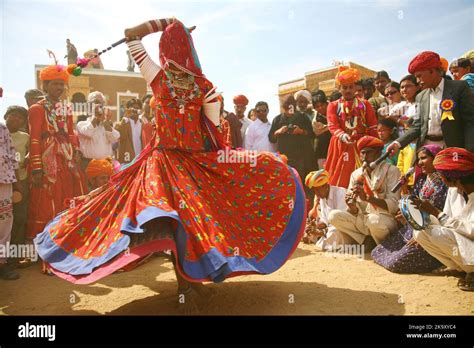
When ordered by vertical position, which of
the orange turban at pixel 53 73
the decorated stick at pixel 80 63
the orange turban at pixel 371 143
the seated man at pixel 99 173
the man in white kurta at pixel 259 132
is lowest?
the seated man at pixel 99 173

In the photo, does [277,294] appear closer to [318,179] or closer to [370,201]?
[370,201]

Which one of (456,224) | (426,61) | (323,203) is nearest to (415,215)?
(456,224)

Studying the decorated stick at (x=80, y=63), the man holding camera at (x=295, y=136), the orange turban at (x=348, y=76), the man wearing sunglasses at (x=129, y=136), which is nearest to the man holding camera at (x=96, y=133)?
the man wearing sunglasses at (x=129, y=136)

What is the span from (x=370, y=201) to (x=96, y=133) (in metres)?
4.81

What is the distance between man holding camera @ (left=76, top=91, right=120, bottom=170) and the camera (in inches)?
275

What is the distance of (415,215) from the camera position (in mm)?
3979

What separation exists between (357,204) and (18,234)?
15.8 feet

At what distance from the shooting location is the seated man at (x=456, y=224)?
12.6 ft

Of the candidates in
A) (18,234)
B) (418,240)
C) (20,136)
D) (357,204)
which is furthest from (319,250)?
(20,136)

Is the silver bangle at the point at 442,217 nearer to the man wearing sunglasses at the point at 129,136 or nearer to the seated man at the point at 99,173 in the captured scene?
the seated man at the point at 99,173

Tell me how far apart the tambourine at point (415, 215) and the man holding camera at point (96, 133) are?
A: 521 cm

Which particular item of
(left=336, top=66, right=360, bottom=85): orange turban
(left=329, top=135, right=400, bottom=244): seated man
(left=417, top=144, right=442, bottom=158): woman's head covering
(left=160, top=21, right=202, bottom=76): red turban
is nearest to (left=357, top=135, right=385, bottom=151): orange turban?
(left=329, top=135, right=400, bottom=244): seated man

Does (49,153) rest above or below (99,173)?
above
